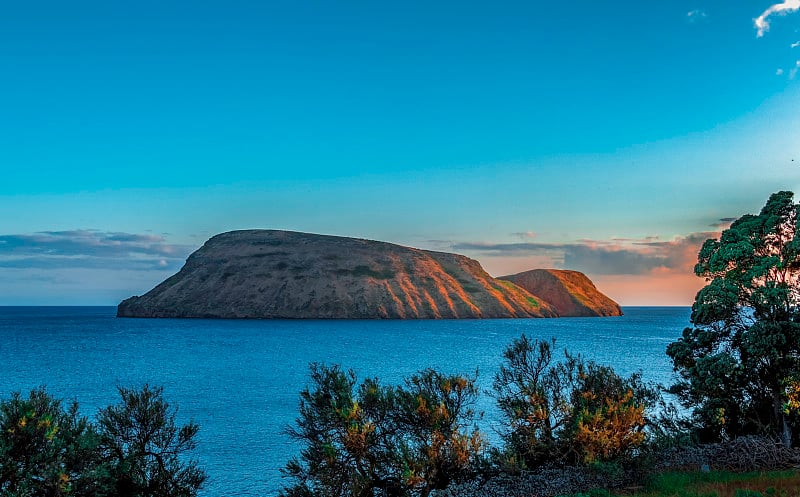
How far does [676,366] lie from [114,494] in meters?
28.6

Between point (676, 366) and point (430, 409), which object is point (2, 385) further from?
point (676, 366)

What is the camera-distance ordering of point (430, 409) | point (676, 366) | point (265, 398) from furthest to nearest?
1. point (265, 398)
2. point (676, 366)
3. point (430, 409)

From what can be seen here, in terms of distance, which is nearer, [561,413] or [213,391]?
[561,413]

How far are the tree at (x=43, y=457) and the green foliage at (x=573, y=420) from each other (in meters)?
15.5

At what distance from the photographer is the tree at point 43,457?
63.1 ft

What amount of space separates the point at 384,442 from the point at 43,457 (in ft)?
41.7

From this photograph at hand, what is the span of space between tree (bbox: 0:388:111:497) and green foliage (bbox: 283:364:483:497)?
309 inches

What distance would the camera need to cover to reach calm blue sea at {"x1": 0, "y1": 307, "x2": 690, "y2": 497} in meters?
39.9

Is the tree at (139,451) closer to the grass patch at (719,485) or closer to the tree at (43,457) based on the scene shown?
the tree at (43,457)

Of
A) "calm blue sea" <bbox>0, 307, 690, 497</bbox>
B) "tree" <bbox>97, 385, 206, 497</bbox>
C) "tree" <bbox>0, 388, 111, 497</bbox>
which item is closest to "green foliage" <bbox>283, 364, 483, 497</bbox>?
"tree" <bbox>97, 385, 206, 497</bbox>

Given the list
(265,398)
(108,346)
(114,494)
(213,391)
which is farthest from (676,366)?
(108,346)

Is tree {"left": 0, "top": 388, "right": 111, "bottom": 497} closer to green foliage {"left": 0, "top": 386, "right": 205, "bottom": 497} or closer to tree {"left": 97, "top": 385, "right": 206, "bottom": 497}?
green foliage {"left": 0, "top": 386, "right": 205, "bottom": 497}

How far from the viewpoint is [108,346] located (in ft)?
415

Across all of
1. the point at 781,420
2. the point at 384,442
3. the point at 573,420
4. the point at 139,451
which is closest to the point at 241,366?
the point at 139,451
